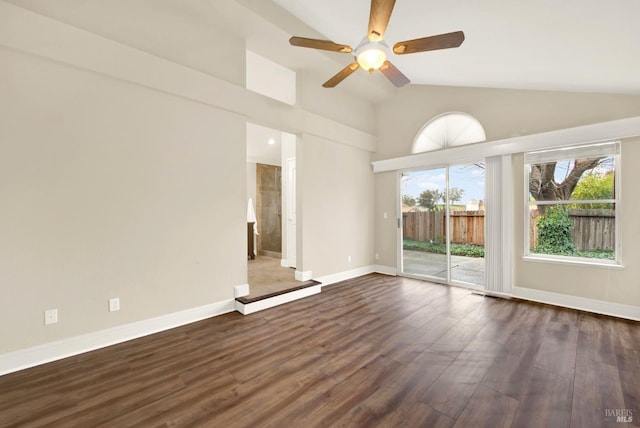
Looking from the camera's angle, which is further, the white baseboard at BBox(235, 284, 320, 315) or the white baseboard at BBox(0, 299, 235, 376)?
the white baseboard at BBox(235, 284, 320, 315)

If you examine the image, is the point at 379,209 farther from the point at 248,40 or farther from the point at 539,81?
the point at 248,40

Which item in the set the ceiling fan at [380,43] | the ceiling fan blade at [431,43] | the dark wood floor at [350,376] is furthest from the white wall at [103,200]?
the ceiling fan blade at [431,43]

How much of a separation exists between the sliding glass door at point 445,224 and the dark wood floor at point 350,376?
1508 millimetres

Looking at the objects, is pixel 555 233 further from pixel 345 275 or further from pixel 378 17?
pixel 378 17

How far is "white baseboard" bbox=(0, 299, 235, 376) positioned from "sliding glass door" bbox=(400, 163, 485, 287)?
3.87 metres

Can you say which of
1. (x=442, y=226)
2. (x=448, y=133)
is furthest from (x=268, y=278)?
(x=448, y=133)

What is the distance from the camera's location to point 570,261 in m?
3.67

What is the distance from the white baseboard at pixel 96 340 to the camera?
7.32ft

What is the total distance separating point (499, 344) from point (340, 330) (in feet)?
5.40

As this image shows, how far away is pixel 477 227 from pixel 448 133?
1.81 m

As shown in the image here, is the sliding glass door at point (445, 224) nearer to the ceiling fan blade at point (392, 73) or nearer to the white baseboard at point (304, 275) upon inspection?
the white baseboard at point (304, 275)

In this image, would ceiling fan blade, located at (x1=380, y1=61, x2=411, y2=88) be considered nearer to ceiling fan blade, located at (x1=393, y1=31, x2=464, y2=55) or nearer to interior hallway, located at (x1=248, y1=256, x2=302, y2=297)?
ceiling fan blade, located at (x1=393, y1=31, x2=464, y2=55)

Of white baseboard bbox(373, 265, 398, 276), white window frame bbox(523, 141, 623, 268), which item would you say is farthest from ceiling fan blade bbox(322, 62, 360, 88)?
white baseboard bbox(373, 265, 398, 276)

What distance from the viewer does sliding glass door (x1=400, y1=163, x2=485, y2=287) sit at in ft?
15.1
